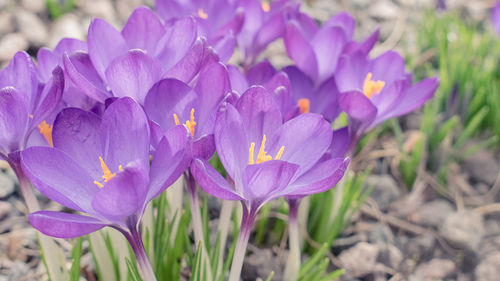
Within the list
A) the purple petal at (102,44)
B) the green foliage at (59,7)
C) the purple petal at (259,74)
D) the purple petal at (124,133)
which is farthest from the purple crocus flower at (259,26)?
the green foliage at (59,7)

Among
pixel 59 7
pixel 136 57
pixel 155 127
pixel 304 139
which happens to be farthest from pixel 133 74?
pixel 59 7

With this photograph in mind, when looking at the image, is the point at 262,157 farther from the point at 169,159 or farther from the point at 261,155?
the point at 169,159

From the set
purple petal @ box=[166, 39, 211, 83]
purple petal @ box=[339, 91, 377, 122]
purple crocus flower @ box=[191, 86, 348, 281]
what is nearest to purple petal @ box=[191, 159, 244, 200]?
purple crocus flower @ box=[191, 86, 348, 281]

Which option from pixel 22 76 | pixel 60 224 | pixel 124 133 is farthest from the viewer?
pixel 22 76

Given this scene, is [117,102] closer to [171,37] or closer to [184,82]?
[184,82]

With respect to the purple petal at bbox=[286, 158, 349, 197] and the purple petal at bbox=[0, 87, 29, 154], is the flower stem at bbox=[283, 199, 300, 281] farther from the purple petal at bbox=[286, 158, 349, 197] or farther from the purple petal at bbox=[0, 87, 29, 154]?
the purple petal at bbox=[0, 87, 29, 154]

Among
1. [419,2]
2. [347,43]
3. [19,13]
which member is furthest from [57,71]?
[419,2]

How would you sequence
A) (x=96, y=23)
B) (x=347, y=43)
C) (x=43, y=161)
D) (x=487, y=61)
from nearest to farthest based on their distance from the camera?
(x=43, y=161), (x=96, y=23), (x=347, y=43), (x=487, y=61)
